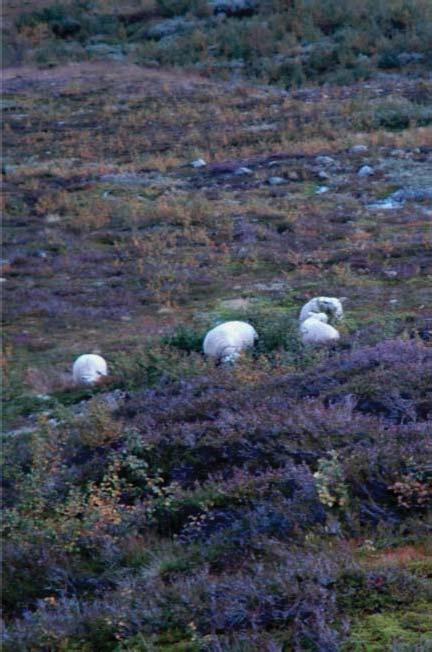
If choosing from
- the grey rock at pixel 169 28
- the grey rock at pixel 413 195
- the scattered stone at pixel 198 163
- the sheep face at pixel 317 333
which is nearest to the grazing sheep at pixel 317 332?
the sheep face at pixel 317 333

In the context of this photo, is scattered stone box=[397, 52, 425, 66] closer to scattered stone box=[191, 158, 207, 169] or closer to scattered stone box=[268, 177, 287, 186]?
scattered stone box=[191, 158, 207, 169]

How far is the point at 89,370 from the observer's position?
882 cm

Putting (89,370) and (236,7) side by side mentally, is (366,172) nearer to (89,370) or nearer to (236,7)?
(89,370)

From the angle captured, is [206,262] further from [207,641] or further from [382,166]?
[207,641]

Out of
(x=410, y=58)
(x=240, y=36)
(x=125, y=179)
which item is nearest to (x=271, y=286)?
(x=125, y=179)

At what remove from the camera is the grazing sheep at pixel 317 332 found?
823 cm

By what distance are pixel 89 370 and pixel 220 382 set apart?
2.37 meters

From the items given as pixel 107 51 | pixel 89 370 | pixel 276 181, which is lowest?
pixel 107 51

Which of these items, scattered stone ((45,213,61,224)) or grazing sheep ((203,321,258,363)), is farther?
scattered stone ((45,213,61,224))

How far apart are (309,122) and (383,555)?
67.4 feet

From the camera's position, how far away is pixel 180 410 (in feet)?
20.4

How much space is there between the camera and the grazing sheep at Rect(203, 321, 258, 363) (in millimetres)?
8297

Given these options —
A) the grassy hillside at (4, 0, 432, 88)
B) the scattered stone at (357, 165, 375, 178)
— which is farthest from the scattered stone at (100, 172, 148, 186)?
the grassy hillside at (4, 0, 432, 88)

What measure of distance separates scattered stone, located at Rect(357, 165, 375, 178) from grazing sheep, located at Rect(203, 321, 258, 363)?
376 inches
